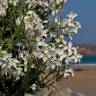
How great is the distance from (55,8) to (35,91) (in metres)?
0.96

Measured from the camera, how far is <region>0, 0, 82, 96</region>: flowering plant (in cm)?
550

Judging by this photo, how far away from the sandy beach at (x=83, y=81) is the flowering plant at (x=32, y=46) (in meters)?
9.83

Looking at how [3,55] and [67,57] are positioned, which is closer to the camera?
[3,55]

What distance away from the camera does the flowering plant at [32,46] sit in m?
5.50

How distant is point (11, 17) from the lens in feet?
18.4

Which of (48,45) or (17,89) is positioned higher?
(48,45)

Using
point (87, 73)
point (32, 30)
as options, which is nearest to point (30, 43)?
point (32, 30)

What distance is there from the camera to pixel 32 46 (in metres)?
5.62

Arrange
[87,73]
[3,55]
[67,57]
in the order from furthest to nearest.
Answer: [87,73] < [67,57] < [3,55]

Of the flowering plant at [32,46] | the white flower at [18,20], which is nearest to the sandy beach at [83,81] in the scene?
the flowering plant at [32,46]

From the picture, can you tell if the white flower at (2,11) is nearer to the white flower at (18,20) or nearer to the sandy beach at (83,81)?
the white flower at (18,20)

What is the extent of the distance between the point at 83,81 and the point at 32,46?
15.8 meters

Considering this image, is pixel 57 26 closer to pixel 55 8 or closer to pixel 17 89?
pixel 55 8

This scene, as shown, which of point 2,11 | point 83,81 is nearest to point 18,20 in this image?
point 2,11
